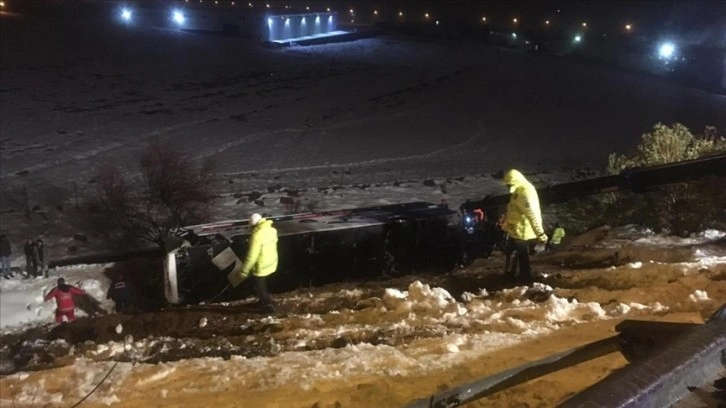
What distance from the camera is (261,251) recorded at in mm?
8922

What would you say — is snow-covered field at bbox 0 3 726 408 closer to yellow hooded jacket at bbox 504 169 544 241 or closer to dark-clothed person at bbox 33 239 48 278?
yellow hooded jacket at bbox 504 169 544 241

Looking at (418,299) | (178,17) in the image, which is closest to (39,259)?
(418,299)

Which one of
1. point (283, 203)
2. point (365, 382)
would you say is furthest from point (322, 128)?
point (365, 382)

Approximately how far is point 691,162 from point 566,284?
3.00 m

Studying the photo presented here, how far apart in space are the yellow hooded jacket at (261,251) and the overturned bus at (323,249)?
2235mm

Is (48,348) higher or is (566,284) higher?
(566,284)

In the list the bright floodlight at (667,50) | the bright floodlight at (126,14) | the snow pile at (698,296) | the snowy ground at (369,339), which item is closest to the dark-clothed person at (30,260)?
the snowy ground at (369,339)

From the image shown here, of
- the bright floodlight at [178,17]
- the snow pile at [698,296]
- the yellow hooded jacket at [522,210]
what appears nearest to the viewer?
the snow pile at [698,296]

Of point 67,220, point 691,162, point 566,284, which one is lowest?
point 67,220

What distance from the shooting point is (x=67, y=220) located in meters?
23.1

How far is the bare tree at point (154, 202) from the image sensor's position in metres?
21.0

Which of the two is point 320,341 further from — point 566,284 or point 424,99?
point 424,99

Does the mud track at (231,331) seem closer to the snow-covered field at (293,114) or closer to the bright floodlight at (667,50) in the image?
the snow-covered field at (293,114)

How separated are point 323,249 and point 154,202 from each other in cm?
1200
